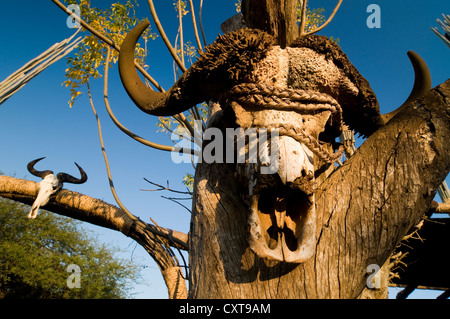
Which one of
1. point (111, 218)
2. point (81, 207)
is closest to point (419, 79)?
point (111, 218)

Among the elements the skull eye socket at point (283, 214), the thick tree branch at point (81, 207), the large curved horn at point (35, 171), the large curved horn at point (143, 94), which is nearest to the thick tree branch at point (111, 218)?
the thick tree branch at point (81, 207)

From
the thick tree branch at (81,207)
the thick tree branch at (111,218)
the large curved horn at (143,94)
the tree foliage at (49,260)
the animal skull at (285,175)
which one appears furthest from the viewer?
the tree foliage at (49,260)

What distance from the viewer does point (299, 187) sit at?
1301mm

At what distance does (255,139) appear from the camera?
A: 1464 millimetres

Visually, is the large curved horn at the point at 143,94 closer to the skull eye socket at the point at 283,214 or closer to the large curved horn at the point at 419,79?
the skull eye socket at the point at 283,214

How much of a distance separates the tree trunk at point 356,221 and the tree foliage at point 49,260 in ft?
47.9

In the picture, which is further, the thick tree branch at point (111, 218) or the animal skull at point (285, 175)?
the thick tree branch at point (111, 218)

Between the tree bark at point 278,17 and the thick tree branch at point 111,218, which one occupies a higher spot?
the tree bark at point 278,17

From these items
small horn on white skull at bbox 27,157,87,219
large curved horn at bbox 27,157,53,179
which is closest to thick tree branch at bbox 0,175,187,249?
small horn on white skull at bbox 27,157,87,219

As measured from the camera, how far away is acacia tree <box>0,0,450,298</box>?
1.34 metres

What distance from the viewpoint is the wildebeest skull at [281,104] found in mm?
1319
